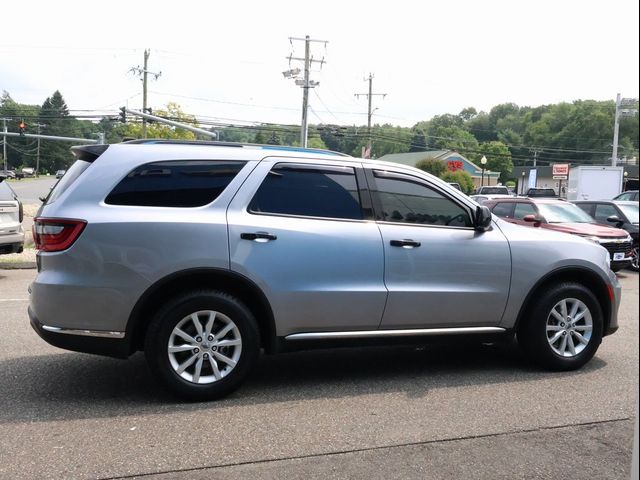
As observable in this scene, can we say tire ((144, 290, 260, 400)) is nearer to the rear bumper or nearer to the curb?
the rear bumper

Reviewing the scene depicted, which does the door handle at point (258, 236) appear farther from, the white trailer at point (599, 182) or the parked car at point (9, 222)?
the white trailer at point (599, 182)

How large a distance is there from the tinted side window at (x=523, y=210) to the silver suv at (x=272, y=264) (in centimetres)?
778

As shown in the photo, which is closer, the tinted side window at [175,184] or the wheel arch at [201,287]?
the wheel arch at [201,287]

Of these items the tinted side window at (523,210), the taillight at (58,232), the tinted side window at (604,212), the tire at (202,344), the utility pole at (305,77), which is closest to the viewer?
the taillight at (58,232)

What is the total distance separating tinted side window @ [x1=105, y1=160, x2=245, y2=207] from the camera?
Result: 13.6 ft

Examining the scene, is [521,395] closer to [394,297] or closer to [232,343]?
[394,297]

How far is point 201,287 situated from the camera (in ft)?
13.9

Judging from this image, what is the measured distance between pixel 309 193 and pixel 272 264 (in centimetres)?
68

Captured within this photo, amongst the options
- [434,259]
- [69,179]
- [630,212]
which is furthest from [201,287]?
[630,212]

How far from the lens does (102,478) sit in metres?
3.08

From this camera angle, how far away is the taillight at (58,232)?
3.94 m

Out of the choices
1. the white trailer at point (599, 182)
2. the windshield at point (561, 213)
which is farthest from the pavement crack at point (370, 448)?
the white trailer at point (599, 182)

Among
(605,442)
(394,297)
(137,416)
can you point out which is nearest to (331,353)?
(394,297)

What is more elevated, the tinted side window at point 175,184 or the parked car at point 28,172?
the parked car at point 28,172
